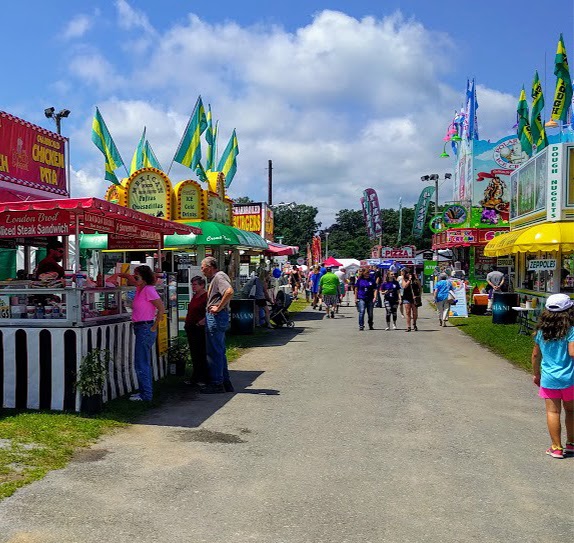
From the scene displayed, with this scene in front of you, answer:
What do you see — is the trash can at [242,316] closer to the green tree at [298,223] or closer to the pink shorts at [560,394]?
the pink shorts at [560,394]

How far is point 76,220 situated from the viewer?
24.9 ft

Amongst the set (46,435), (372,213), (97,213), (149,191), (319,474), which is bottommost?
(319,474)

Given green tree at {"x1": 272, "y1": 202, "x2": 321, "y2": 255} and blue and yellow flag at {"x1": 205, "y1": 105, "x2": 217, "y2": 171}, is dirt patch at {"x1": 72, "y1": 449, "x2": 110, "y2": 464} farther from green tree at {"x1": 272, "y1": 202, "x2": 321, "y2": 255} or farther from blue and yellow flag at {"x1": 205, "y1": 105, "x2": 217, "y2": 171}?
green tree at {"x1": 272, "y1": 202, "x2": 321, "y2": 255}

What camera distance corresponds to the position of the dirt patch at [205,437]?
6.42m

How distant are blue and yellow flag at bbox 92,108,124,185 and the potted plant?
1087 cm

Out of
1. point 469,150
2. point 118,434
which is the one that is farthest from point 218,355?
point 469,150

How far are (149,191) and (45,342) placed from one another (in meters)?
9.96

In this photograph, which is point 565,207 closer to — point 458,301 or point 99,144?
point 458,301

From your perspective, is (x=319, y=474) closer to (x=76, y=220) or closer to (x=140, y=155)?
(x=76, y=220)

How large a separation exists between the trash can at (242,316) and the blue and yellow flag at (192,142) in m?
4.36

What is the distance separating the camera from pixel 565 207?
569 inches

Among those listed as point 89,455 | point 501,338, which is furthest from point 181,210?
point 89,455

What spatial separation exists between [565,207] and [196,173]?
9.79 metres

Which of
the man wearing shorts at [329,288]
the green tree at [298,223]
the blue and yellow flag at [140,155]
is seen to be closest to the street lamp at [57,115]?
the blue and yellow flag at [140,155]
